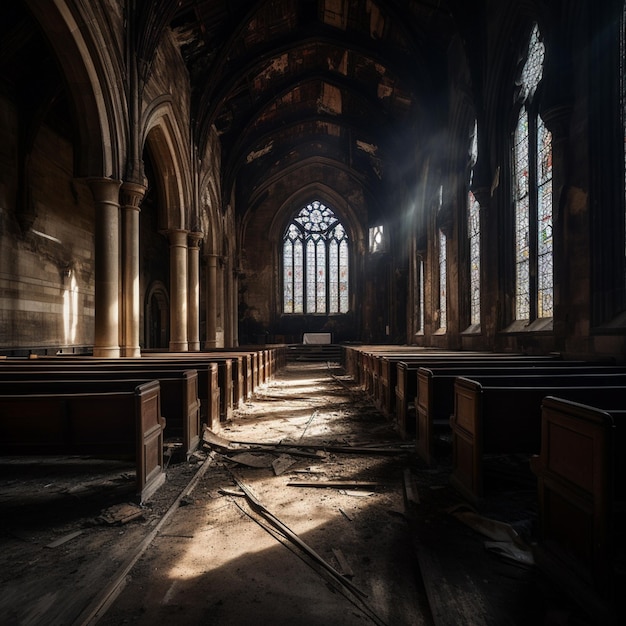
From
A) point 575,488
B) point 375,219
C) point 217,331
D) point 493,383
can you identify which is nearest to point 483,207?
point 493,383

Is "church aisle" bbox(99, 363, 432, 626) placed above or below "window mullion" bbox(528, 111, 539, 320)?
below

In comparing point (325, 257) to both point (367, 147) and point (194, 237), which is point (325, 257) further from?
point (194, 237)

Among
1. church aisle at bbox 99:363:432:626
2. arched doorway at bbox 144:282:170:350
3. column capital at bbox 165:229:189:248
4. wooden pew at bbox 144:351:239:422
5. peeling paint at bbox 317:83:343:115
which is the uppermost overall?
peeling paint at bbox 317:83:343:115

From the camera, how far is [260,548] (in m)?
2.56

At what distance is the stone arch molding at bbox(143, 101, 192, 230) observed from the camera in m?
11.5

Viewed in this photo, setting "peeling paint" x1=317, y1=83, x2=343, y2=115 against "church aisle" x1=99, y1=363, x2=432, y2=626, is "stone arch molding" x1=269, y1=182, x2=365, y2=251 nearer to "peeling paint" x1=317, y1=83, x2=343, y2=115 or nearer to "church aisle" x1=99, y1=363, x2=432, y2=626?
"peeling paint" x1=317, y1=83, x2=343, y2=115

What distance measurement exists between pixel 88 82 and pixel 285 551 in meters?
8.53

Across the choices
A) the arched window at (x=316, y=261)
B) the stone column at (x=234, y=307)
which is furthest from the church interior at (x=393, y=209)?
the arched window at (x=316, y=261)

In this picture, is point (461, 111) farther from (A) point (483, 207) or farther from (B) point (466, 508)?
(B) point (466, 508)

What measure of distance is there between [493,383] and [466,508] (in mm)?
1296

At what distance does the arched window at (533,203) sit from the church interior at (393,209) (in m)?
0.05

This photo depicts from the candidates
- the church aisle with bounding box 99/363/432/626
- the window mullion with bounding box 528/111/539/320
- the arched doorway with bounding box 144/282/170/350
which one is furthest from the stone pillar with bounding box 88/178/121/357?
the arched doorway with bounding box 144/282/170/350

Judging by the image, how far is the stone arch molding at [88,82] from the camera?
23.4 ft

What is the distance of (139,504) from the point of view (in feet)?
10.4
